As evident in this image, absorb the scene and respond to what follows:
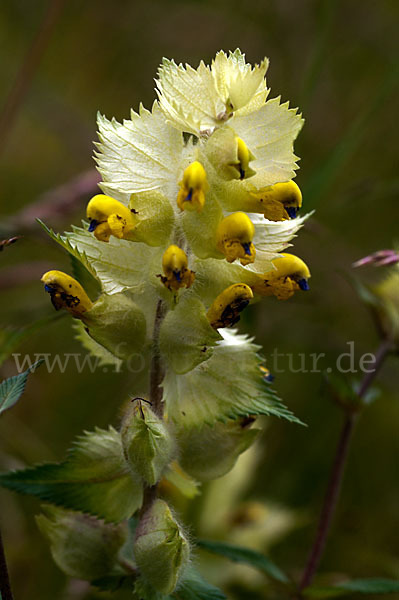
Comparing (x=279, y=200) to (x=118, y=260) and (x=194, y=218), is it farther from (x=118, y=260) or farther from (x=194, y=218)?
(x=118, y=260)

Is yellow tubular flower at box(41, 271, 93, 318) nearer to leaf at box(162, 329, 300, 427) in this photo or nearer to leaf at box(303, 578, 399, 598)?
leaf at box(162, 329, 300, 427)

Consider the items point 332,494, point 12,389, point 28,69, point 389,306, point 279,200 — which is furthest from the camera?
point 28,69

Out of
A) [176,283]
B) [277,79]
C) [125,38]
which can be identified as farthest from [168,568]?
[125,38]

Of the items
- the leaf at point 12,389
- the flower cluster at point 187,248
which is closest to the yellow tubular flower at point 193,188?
the flower cluster at point 187,248

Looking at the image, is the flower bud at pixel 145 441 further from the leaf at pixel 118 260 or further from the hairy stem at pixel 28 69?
the hairy stem at pixel 28 69

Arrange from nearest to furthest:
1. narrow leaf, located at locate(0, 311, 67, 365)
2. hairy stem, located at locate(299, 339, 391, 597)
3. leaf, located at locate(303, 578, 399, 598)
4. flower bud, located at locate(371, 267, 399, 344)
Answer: narrow leaf, located at locate(0, 311, 67, 365) → leaf, located at locate(303, 578, 399, 598) → hairy stem, located at locate(299, 339, 391, 597) → flower bud, located at locate(371, 267, 399, 344)

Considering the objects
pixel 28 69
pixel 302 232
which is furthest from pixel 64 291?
pixel 28 69

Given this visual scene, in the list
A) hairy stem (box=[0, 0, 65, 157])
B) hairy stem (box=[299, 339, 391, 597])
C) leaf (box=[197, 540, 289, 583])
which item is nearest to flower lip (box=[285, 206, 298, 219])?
hairy stem (box=[299, 339, 391, 597])
